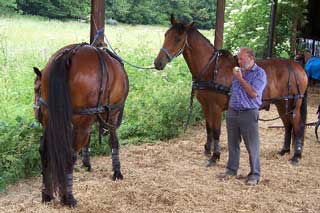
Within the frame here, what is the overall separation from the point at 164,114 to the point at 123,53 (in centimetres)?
405

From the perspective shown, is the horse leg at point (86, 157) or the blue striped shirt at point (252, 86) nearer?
the blue striped shirt at point (252, 86)

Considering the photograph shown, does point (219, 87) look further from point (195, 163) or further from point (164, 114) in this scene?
point (164, 114)

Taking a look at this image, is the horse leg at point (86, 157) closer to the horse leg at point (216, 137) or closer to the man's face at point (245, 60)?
the horse leg at point (216, 137)

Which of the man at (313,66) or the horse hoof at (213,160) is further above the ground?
the man at (313,66)

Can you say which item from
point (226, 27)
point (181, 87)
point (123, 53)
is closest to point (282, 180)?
point (181, 87)

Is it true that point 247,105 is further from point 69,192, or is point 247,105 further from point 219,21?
point 219,21

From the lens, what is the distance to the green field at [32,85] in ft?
17.0

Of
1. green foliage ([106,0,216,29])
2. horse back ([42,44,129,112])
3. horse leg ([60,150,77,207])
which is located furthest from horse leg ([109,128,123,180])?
green foliage ([106,0,216,29])

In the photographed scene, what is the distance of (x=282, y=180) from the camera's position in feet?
18.2

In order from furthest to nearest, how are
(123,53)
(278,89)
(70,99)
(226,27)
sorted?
1. (226,27)
2. (123,53)
3. (278,89)
4. (70,99)

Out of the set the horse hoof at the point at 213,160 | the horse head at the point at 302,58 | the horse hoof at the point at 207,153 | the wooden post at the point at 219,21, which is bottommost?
the horse hoof at the point at 207,153

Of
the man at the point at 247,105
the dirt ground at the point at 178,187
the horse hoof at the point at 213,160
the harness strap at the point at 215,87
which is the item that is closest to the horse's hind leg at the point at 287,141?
the dirt ground at the point at 178,187

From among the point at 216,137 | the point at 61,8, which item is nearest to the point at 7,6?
the point at 61,8

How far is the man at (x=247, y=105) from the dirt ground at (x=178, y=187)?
0.43 meters
